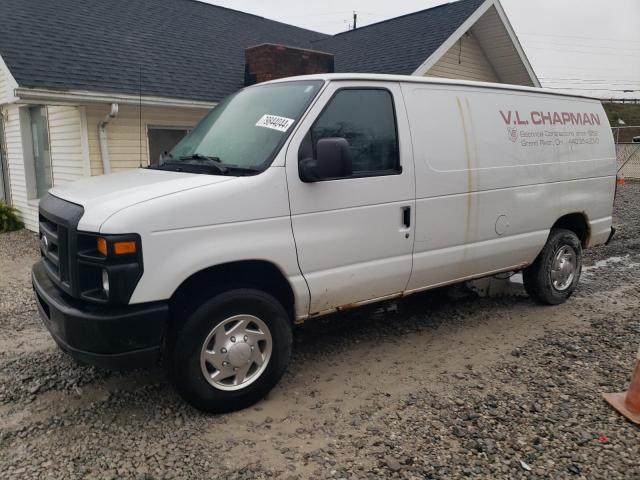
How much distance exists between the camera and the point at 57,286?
3.54m

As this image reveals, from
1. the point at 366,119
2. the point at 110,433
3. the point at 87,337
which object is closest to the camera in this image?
the point at 87,337

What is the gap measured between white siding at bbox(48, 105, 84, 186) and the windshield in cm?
580

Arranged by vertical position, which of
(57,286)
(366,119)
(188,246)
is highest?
(366,119)

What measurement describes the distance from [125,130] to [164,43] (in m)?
2.91

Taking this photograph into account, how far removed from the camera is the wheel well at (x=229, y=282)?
347 cm

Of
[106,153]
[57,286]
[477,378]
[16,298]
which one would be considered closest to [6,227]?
[106,153]

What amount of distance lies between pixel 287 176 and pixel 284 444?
1695mm

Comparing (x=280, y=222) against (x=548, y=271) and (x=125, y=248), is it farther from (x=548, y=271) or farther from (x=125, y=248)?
(x=548, y=271)

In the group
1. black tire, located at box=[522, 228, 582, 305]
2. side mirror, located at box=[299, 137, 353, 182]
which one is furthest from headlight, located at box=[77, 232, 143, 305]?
black tire, located at box=[522, 228, 582, 305]

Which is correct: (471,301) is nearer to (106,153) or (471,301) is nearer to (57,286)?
(57,286)

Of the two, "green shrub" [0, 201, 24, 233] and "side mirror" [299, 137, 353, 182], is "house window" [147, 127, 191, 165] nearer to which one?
"green shrub" [0, 201, 24, 233]

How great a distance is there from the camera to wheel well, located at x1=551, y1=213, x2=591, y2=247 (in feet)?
19.0

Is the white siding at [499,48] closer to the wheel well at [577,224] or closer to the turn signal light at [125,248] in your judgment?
the wheel well at [577,224]

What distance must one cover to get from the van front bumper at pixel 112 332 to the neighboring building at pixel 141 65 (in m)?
4.51
